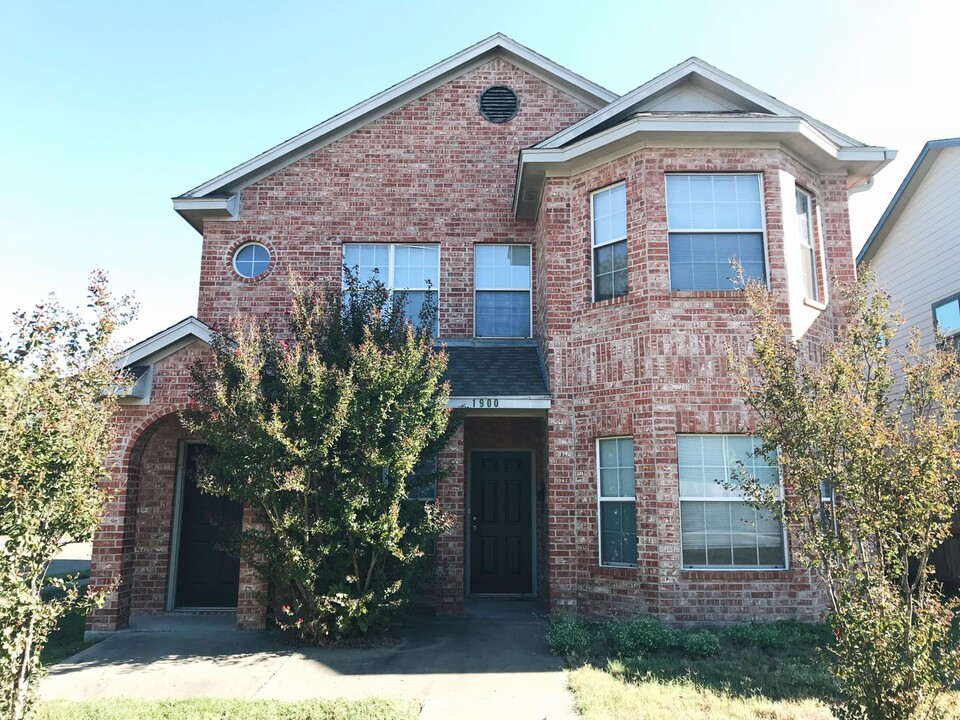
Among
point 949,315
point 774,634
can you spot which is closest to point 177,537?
point 774,634

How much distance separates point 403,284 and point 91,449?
272 inches

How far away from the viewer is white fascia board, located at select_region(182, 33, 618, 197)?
38.7 ft

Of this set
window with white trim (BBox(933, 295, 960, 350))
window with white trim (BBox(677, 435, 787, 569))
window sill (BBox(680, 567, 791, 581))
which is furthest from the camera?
window with white trim (BBox(933, 295, 960, 350))

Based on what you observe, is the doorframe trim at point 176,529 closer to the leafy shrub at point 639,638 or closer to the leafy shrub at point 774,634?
the leafy shrub at point 639,638

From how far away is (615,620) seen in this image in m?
8.40

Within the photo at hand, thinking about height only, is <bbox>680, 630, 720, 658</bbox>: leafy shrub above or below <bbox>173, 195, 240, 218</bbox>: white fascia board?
below

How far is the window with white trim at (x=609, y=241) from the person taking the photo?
→ 31.5 ft

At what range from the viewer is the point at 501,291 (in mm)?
11680

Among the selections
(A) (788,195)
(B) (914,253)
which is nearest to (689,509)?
(A) (788,195)

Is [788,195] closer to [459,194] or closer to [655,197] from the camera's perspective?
[655,197]

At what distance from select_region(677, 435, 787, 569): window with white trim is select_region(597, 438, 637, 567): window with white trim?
0.64 metres

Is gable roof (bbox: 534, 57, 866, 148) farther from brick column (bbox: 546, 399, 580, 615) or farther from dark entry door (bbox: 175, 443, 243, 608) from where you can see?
dark entry door (bbox: 175, 443, 243, 608)

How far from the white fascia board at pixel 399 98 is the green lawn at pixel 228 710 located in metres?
8.17

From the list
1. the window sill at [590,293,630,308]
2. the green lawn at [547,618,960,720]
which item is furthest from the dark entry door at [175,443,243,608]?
the window sill at [590,293,630,308]
